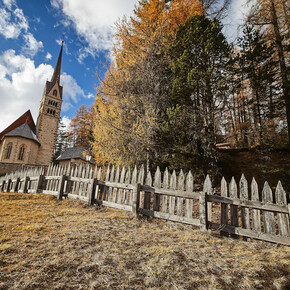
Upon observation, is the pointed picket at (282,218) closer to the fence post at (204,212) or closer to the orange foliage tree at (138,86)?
the fence post at (204,212)

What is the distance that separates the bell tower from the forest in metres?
28.4

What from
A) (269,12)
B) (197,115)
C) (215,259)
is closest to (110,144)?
(197,115)

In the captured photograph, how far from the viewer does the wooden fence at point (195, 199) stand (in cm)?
330

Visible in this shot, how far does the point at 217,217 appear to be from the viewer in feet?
17.2

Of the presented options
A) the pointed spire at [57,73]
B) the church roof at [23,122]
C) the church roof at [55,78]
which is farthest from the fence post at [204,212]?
the pointed spire at [57,73]

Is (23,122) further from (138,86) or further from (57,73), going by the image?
(138,86)

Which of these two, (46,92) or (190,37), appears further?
(46,92)

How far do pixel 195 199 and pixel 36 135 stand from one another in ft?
121

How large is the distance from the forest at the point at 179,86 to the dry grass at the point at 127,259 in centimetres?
430

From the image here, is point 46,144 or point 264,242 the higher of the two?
point 46,144

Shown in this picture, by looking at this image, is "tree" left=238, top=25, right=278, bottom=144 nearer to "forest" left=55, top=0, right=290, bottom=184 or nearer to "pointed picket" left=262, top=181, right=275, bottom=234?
"forest" left=55, top=0, right=290, bottom=184

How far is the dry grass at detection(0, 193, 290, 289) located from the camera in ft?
5.79

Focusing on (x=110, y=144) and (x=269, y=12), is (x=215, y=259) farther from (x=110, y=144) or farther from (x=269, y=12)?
(x=269, y=12)

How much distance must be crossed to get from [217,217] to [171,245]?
309cm
